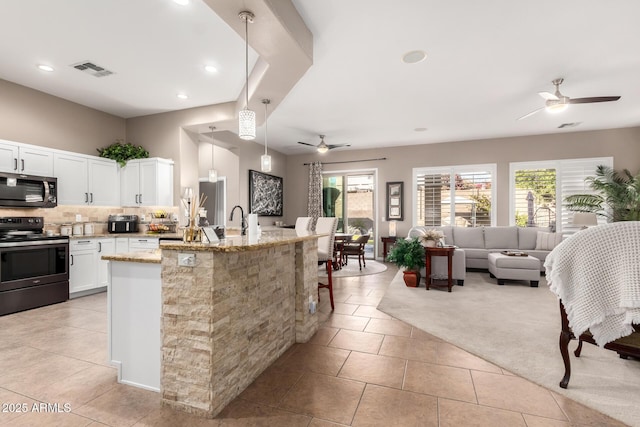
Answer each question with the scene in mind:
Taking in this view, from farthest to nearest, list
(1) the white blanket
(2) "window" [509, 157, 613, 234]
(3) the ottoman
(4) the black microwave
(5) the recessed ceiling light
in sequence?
(2) "window" [509, 157, 613, 234], (3) the ottoman, (4) the black microwave, (5) the recessed ceiling light, (1) the white blanket

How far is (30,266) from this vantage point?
3826mm

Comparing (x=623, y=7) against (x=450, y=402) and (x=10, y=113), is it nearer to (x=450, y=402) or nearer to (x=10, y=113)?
(x=450, y=402)

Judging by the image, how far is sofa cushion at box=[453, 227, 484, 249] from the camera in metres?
6.46

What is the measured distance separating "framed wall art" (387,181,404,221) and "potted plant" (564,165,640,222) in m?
3.50

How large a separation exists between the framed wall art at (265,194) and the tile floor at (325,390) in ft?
14.9

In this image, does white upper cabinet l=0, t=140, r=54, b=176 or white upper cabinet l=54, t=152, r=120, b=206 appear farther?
white upper cabinet l=54, t=152, r=120, b=206

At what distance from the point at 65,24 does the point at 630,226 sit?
15.7 feet

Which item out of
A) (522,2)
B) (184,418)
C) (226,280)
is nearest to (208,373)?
(184,418)

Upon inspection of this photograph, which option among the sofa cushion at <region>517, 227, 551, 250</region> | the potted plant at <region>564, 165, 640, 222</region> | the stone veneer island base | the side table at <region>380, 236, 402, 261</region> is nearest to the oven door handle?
the stone veneer island base

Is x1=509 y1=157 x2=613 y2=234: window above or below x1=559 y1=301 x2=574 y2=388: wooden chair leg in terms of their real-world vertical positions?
above

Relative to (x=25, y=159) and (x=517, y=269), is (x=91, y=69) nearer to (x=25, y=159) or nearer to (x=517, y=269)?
(x=25, y=159)

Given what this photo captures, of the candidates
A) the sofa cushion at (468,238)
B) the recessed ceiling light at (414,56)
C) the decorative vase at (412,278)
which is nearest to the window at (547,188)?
the sofa cushion at (468,238)

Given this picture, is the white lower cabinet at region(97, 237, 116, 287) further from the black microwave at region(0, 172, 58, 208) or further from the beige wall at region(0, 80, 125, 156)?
the beige wall at region(0, 80, 125, 156)

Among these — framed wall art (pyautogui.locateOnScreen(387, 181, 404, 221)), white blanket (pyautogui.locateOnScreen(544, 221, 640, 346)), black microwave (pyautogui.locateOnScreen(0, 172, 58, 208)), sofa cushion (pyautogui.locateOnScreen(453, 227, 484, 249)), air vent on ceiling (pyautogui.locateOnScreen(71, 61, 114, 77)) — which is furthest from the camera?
framed wall art (pyautogui.locateOnScreen(387, 181, 404, 221))
